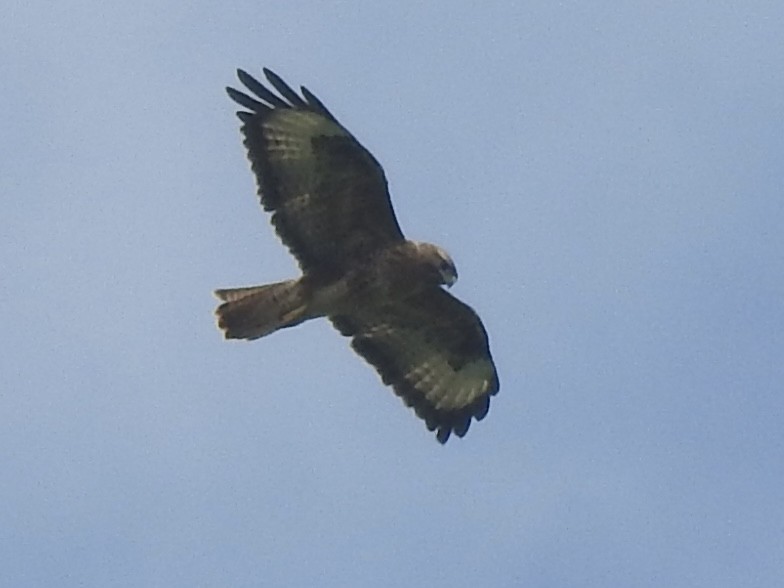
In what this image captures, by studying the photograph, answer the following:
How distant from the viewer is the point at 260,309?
618 inches

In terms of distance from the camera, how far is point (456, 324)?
16422mm

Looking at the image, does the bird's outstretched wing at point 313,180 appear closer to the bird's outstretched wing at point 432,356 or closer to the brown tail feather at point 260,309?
the brown tail feather at point 260,309

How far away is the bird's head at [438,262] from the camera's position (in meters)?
15.7

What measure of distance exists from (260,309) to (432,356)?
1569mm

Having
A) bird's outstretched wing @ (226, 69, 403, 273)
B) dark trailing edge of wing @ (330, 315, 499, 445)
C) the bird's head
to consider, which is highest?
bird's outstretched wing @ (226, 69, 403, 273)

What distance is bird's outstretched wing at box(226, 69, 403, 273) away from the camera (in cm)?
1578

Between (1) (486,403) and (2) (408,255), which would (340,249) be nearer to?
(2) (408,255)

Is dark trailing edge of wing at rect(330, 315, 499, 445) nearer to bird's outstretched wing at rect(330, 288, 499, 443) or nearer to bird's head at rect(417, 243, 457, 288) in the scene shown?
bird's outstretched wing at rect(330, 288, 499, 443)

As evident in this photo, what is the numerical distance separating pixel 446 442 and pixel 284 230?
202cm

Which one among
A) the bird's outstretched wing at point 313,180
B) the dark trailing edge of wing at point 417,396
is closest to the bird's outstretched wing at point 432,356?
the dark trailing edge of wing at point 417,396

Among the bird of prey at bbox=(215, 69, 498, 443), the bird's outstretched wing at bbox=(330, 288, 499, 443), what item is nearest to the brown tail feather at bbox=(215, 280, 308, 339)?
the bird of prey at bbox=(215, 69, 498, 443)

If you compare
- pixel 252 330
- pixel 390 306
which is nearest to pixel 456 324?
pixel 390 306

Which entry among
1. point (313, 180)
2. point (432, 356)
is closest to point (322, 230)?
point (313, 180)

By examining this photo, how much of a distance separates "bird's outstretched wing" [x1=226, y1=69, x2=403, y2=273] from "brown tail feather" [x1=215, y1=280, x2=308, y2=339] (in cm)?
27
